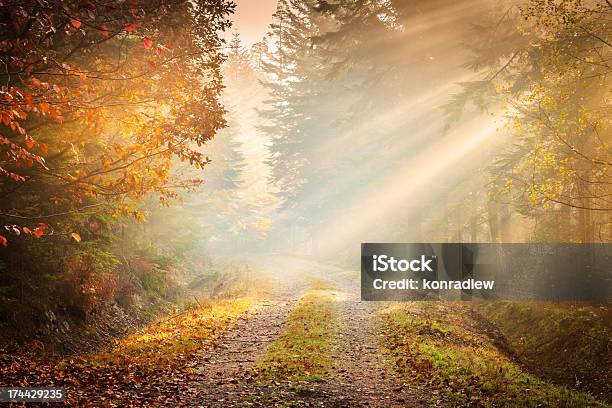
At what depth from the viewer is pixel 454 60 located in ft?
87.1

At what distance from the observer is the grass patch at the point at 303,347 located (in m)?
11.0

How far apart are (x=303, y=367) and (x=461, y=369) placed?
404 centimetres

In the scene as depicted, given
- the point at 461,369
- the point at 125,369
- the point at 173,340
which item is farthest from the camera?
the point at 173,340

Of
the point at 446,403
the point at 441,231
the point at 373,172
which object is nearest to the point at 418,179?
the point at 373,172

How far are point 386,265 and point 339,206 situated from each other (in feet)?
66.1

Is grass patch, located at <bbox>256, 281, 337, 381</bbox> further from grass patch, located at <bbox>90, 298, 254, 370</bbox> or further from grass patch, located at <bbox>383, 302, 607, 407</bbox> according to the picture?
grass patch, located at <bbox>90, 298, 254, 370</bbox>

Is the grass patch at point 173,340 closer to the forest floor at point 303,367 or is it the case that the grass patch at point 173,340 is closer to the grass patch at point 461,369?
the forest floor at point 303,367

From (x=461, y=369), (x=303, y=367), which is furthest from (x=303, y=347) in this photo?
(x=461, y=369)

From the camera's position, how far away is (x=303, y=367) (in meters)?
11.4

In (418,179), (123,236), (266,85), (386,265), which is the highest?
(266,85)

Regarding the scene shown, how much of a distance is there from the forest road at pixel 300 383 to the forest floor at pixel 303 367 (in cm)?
3

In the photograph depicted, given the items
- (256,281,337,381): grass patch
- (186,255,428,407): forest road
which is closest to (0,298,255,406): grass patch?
(186,255,428,407): forest road

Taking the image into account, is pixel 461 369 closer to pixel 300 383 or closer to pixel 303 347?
pixel 300 383

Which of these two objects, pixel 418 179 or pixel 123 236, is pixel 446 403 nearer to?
pixel 123 236
